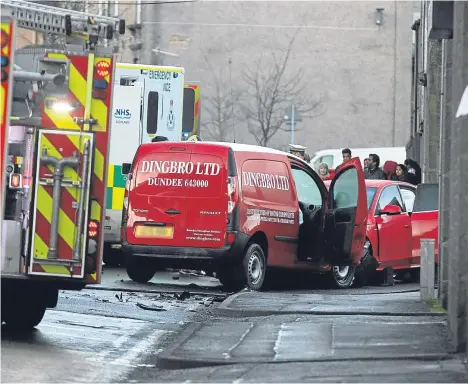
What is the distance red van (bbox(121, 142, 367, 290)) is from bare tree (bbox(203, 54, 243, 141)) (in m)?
32.6

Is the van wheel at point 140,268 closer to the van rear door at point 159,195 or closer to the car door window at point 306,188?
the van rear door at point 159,195

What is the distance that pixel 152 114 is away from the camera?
2306 centimetres

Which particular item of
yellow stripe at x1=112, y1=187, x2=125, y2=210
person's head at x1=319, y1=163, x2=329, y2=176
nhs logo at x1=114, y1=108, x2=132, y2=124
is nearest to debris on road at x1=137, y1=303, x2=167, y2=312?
yellow stripe at x1=112, y1=187, x2=125, y2=210

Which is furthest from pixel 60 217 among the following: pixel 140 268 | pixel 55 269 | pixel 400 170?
pixel 400 170

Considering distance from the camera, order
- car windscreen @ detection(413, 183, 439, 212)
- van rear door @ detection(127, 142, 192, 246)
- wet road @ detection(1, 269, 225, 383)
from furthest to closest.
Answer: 1. car windscreen @ detection(413, 183, 439, 212)
2. van rear door @ detection(127, 142, 192, 246)
3. wet road @ detection(1, 269, 225, 383)

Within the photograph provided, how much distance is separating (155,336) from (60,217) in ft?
5.67

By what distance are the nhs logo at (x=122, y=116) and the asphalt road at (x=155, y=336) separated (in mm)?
4071

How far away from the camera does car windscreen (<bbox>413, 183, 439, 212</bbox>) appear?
1827cm

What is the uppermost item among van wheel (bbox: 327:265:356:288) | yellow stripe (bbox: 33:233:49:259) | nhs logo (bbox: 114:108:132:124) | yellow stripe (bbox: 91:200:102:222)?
nhs logo (bbox: 114:108:132:124)

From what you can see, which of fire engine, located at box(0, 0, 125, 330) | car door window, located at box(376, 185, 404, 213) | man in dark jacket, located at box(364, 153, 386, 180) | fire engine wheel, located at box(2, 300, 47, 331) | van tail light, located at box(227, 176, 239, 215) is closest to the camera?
fire engine, located at box(0, 0, 125, 330)

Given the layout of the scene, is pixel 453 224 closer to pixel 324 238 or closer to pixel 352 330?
pixel 352 330

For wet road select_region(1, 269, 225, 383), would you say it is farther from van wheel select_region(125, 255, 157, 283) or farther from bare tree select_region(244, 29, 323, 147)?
bare tree select_region(244, 29, 323, 147)

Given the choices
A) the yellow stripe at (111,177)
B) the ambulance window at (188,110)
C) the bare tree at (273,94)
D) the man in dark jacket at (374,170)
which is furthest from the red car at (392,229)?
the bare tree at (273,94)

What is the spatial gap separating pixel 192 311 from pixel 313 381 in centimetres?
625
